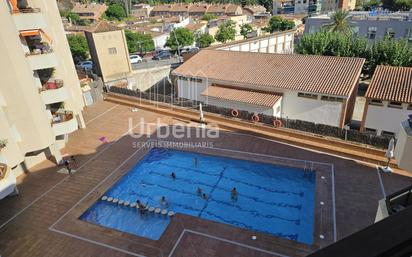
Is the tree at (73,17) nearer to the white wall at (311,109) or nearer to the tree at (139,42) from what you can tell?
the tree at (139,42)

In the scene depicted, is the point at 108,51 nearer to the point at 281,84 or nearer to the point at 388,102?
the point at 281,84

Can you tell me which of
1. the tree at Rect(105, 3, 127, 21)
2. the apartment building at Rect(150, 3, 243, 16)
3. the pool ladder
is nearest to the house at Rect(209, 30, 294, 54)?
the pool ladder

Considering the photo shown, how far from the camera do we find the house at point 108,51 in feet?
131

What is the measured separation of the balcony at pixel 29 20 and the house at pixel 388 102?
2514 cm

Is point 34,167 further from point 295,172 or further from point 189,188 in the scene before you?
point 295,172

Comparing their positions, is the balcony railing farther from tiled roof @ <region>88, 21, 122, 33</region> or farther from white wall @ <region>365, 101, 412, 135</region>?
white wall @ <region>365, 101, 412, 135</region>

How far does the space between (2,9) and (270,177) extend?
20.4 meters

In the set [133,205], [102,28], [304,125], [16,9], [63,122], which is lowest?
[133,205]

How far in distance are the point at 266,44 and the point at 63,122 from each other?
124ft

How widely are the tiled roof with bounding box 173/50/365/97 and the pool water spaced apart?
906cm

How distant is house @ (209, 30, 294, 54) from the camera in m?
44.0

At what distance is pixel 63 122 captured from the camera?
2294 cm

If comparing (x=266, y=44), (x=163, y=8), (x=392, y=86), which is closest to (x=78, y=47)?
(x=266, y=44)

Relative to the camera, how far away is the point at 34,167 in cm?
2300
